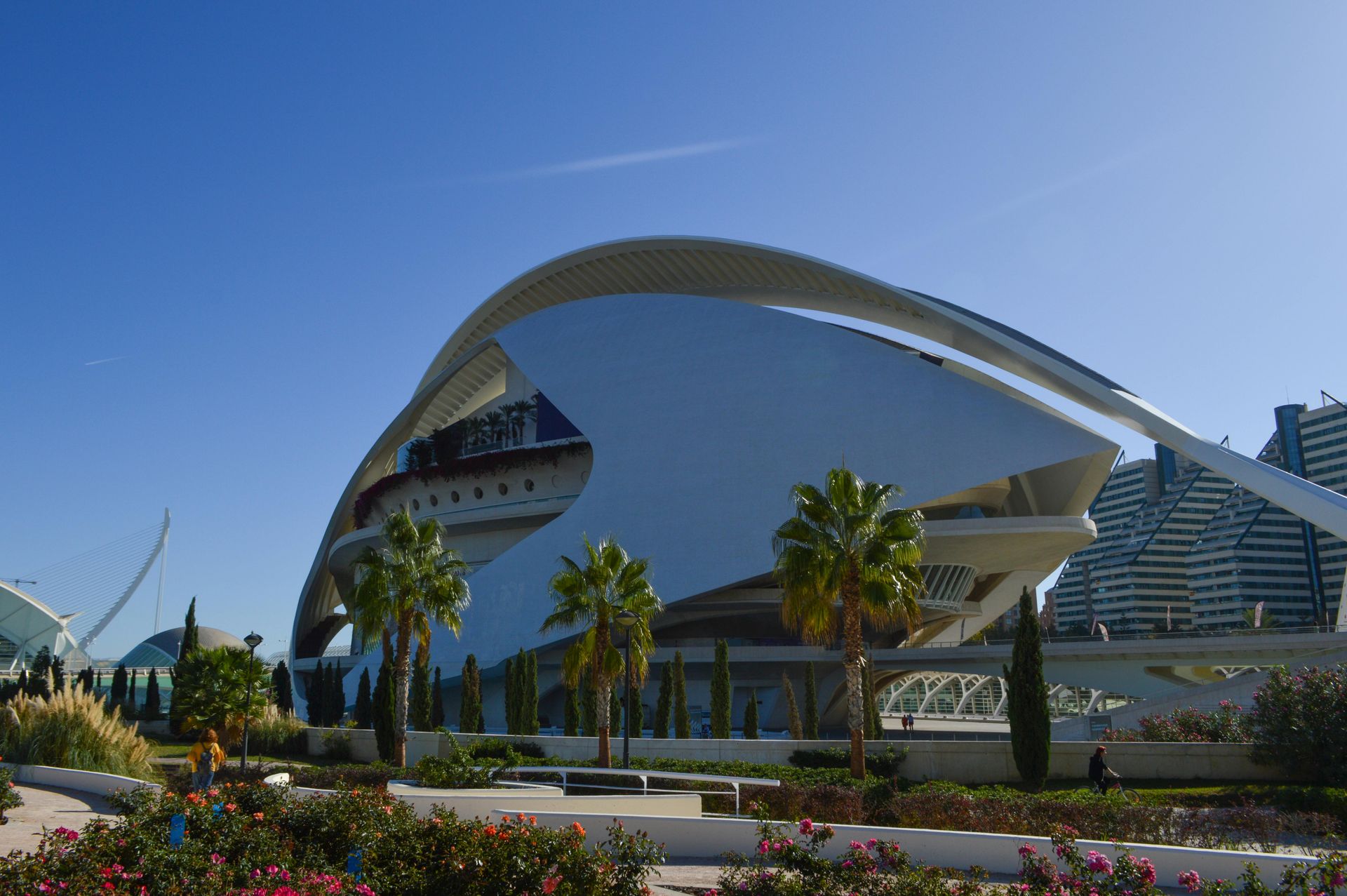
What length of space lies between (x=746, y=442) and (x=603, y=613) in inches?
604

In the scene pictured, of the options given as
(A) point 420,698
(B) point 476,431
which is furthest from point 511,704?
(B) point 476,431

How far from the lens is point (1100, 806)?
12.3m

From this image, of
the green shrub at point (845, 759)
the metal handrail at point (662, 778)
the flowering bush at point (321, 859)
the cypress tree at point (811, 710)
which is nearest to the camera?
the flowering bush at point (321, 859)

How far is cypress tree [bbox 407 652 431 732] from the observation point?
25.6 m

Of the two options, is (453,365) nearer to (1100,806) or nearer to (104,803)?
(104,803)

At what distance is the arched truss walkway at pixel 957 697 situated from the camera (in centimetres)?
6950

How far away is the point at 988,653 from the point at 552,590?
18.5 meters

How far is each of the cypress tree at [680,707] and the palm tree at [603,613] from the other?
204 inches

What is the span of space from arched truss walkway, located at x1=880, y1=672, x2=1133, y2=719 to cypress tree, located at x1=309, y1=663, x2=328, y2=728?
40698mm

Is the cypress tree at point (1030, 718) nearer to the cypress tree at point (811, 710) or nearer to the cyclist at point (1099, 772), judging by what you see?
the cyclist at point (1099, 772)

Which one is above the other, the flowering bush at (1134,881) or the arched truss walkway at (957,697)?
the flowering bush at (1134,881)

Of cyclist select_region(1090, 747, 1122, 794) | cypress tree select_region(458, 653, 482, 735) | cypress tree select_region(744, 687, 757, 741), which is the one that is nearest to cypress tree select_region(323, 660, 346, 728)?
cypress tree select_region(458, 653, 482, 735)

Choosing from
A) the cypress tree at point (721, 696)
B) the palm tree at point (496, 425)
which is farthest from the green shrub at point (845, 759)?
the palm tree at point (496, 425)

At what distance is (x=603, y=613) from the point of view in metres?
20.6
